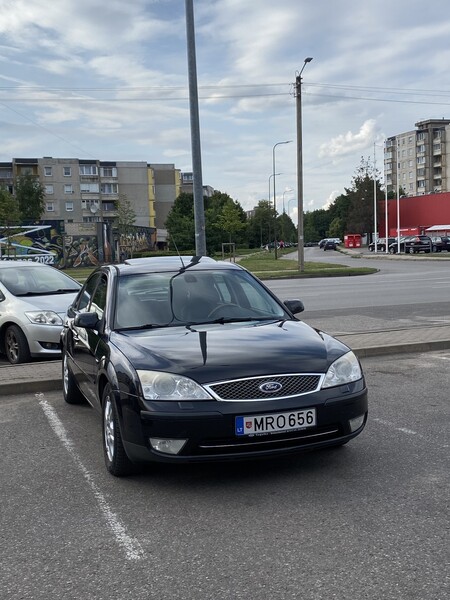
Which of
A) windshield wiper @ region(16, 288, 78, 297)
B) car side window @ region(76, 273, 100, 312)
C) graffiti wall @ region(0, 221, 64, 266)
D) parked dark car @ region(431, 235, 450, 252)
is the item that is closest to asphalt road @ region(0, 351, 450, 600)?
car side window @ region(76, 273, 100, 312)

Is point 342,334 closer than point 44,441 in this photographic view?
No

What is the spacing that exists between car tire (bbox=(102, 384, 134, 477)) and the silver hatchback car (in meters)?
4.34

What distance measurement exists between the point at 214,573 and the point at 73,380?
12.7ft

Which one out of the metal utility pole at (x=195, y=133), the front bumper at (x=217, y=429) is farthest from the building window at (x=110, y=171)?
the front bumper at (x=217, y=429)

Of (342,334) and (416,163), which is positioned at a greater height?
(416,163)

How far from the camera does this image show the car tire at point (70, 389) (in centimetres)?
671

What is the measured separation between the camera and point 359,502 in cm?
396

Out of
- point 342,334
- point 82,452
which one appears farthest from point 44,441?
point 342,334

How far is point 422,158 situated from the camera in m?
130

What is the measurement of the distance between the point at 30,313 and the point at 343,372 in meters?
5.61

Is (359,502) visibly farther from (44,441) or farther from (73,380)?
(73,380)

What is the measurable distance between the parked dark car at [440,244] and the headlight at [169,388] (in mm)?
59226

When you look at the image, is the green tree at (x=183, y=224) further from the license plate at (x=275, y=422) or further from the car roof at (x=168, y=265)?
the license plate at (x=275, y=422)

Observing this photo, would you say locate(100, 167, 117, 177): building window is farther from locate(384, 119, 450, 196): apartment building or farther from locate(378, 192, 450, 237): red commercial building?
locate(384, 119, 450, 196): apartment building
